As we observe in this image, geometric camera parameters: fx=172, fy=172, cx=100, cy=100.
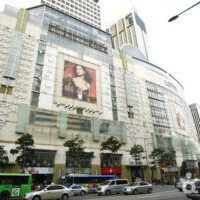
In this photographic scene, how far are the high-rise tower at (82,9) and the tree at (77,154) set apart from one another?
6914 centimetres

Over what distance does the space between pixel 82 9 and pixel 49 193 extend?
9818cm

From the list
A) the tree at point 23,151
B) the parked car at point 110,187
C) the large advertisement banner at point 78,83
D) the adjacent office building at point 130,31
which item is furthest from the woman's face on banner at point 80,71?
the adjacent office building at point 130,31

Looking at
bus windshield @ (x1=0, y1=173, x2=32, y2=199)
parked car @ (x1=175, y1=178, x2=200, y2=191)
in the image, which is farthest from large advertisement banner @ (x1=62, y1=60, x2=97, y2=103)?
parked car @ (x1=175, y1=178, x2=200, y2=191)

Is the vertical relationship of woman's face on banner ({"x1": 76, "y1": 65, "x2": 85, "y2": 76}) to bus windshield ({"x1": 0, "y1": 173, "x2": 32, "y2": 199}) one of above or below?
above

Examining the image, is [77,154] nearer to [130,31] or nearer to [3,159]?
[3,159]

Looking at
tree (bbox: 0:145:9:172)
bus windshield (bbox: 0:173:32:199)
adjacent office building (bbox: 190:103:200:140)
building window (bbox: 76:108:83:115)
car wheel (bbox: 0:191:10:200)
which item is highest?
adjacent office building (bbox: 190:103:200:140)

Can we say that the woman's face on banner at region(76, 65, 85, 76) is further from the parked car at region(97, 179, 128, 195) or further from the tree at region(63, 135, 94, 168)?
the parked car at region(97, 179, 128, 195)

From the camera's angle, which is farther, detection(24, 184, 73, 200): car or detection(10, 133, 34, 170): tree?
detection(10, 133, 34, 170): tree

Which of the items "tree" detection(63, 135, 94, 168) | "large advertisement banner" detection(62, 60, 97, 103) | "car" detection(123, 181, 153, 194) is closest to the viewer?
"car" detection(123, 181, 153, 194)

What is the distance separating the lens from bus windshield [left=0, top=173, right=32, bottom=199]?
16550 millimetres

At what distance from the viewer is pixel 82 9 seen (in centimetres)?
9506

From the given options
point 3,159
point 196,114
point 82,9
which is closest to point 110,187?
point 3,159

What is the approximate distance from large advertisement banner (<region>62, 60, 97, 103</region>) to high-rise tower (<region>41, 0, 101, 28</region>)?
46996 millimetres

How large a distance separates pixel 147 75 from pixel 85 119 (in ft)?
125
